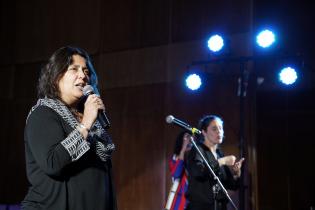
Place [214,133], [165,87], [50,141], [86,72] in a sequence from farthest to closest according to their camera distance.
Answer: [165,87] < [214,133] < [86,72] < [50,141]

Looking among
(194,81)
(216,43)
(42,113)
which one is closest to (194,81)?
(194,81)

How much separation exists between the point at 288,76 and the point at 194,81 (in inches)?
39.3

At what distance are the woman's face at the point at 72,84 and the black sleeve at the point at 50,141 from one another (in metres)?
0.14

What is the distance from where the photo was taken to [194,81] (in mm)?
4527

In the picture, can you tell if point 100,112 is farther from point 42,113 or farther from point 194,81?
point 194,81

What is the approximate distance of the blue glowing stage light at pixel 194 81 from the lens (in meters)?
4.52

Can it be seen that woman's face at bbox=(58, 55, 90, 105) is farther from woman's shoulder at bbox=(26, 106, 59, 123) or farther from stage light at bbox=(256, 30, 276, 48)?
stage light at bbox=(256, 30, 276, 48)

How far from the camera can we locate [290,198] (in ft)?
14.4

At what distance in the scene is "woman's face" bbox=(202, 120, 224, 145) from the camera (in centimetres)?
365

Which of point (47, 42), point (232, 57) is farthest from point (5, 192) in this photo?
point (232, 57)

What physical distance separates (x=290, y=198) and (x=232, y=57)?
5.47ft

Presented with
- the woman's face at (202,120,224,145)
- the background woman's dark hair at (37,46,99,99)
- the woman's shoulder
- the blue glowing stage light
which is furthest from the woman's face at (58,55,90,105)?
the blue glowing stage light

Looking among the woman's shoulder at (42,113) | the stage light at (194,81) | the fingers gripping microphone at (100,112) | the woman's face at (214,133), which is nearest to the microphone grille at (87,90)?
the fingers gripping microphone at (100,112)

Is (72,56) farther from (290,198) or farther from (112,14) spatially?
(112,14)
